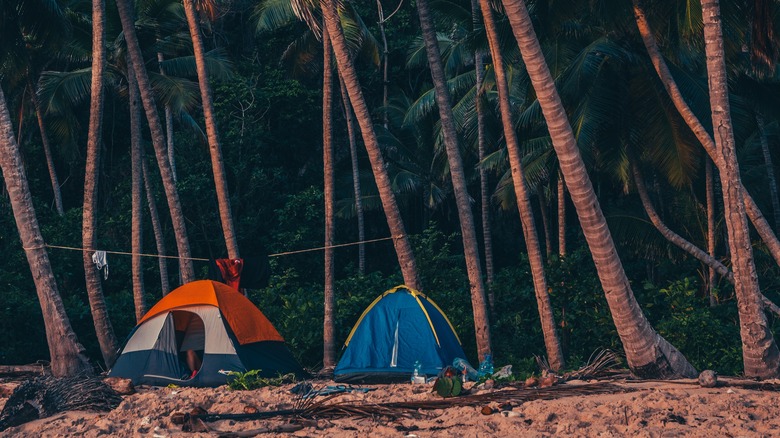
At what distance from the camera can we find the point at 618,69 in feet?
55.7

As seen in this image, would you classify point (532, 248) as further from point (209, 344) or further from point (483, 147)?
point (483, 147)

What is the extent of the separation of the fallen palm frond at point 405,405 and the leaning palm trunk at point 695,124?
464cm

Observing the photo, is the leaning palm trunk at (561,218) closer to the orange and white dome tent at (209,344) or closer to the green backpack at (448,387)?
the orange and white dome tent at (209,344)

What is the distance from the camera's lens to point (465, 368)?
13031 millimetres

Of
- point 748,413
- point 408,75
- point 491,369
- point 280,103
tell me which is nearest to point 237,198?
point 280,103

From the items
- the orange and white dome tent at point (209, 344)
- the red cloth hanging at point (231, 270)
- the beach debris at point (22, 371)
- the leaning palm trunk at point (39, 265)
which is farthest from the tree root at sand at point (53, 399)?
the red cloth hanging at point (231, 270)

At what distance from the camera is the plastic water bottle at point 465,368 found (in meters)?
12.6

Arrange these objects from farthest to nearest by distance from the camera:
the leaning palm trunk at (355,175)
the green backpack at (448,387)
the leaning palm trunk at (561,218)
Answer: the leaning palm trunk at (355,175) < the leaning palm trunk at (561,218) < the green backpack at (448,387)

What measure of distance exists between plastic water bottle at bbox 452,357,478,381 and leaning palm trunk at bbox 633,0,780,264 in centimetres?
441

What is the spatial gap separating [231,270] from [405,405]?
19.8 ft

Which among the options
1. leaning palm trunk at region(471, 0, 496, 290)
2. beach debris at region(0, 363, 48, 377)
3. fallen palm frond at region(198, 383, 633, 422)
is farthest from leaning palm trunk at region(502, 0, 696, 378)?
beach debris at region(0, 363, 48, 377)

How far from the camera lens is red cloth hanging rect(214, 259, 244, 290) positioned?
15.2 m

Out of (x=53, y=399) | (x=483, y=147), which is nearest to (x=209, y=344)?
(x=53, y=399)

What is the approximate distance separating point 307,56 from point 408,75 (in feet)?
19.7
